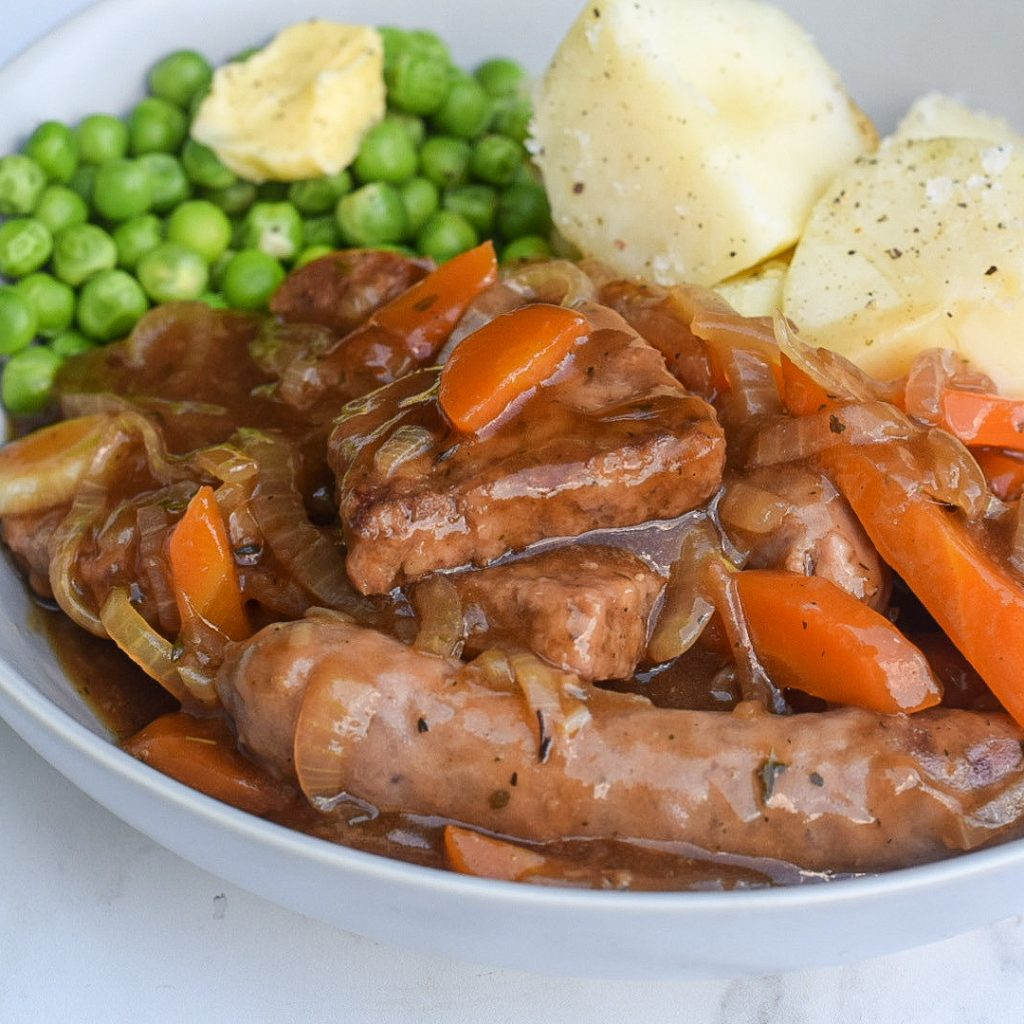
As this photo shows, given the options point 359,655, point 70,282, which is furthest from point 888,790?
point 70,282

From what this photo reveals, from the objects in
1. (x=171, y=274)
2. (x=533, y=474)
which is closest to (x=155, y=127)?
(x=171, y=274)

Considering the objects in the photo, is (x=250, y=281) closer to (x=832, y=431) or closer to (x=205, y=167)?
(x=205, y=167)

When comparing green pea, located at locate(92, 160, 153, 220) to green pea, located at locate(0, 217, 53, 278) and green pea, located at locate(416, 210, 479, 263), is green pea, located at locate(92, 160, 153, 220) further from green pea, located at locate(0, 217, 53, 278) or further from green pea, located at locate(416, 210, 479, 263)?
green pea, located at locate(416, 210, 479, 263)

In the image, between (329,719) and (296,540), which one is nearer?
(329,719)

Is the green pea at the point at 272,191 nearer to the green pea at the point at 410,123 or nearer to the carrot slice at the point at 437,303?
the green pea at the point at 410,123

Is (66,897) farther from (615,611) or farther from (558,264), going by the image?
(558,264)

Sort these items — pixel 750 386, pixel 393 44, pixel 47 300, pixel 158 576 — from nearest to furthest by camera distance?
pixel 158 576 → pixel 750 386 → pixel 47 300 → pixel 393 44

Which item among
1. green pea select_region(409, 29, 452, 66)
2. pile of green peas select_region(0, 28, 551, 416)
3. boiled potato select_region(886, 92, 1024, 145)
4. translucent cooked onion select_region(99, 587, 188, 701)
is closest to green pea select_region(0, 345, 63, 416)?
pile of green peas select_region(0, 28, 551, 416)
